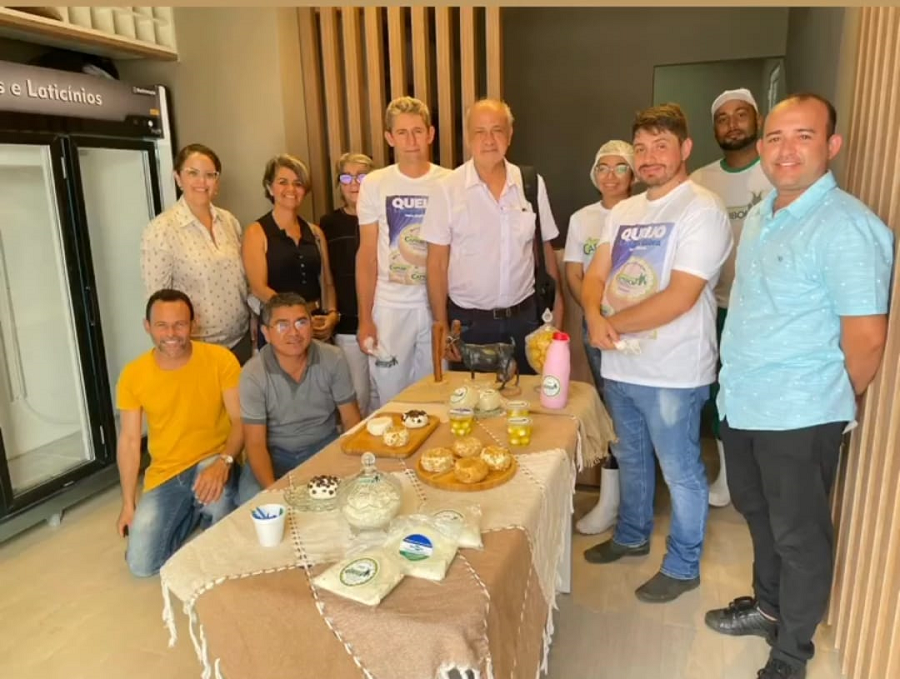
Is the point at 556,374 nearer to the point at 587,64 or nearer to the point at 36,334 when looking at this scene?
the point at 36,334

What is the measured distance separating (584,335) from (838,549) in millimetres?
1181

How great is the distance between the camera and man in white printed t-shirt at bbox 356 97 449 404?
2.65m

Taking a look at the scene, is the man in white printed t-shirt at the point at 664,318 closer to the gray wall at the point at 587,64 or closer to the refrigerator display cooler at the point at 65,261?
the refrigerator display cooler at the point at 65,261

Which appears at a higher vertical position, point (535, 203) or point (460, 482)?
point (535, 203)

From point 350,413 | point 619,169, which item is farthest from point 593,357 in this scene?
point 350,413

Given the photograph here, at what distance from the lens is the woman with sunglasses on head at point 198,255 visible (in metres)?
2.79

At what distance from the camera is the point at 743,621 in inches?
81.1

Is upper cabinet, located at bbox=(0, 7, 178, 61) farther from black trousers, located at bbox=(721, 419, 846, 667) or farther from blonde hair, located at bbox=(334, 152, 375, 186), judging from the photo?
black trousers, located at bbox=(721, 419, 846, 667)

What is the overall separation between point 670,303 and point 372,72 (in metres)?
2.08

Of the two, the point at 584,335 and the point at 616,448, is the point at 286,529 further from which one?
the point at 584,335

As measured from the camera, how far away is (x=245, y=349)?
355 cm

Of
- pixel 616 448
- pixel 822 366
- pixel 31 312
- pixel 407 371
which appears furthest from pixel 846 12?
pixel 31 312

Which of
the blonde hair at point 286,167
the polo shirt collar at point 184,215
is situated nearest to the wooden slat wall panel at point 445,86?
the blonde hair at point 286,167

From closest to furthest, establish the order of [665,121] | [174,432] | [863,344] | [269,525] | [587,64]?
[269,525] → [863,344] → [665,121] → [174,432] → [587,64]
